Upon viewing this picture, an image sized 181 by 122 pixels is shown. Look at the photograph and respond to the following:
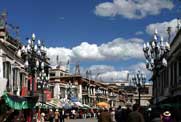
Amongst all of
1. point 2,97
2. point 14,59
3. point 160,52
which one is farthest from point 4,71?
point 2,97

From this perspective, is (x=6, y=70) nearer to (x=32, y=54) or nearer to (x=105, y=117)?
(x=32, y=54)

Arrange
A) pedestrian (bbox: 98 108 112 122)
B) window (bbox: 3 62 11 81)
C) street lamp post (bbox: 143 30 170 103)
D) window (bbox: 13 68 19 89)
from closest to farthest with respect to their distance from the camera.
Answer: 1. pedestrian (bbox: 98 108 112 122)
2. street lamp post (bbox: 143 30 170 103)
3. window (bbox: 3 62 11 81)
4. window (bbox: 13 68 19 89)

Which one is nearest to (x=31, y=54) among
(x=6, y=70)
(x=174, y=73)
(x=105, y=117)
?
(x=6, y=70)

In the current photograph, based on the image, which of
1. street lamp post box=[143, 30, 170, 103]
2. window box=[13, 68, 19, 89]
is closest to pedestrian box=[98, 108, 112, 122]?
street lamp post box=[143, 30, 170, 103]

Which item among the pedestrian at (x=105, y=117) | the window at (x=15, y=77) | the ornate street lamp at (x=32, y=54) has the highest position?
the ornate street lamp at (x=32, y=54)

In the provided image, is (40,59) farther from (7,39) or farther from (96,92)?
(96,92)

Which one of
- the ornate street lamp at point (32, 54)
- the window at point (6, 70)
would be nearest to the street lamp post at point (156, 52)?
the ornate street lamp at point (32, 54)

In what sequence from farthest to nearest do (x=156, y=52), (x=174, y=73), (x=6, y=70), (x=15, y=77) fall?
1. (x=15, y=77)
2. (x=174, y=73)
3. (x=6, y=70)
4. (x=156, y=52)

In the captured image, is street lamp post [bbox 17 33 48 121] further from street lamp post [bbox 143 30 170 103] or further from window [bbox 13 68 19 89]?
window [bbox 13 68 19 89]

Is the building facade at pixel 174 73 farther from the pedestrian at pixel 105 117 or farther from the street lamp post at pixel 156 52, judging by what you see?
the pedestrian at pixel 105 117

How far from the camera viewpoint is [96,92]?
168125 millimetres

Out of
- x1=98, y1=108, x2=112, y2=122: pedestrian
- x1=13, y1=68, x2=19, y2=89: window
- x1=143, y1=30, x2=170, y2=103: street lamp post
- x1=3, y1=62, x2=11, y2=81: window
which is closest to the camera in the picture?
x1=98, y1=108, x2=112, y2=122: pedestrian

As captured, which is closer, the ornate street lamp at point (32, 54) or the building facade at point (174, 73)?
the ornate street lamp at point (32, 54)

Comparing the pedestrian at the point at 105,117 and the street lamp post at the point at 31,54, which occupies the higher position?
the street lamp post at the point at 31,54
